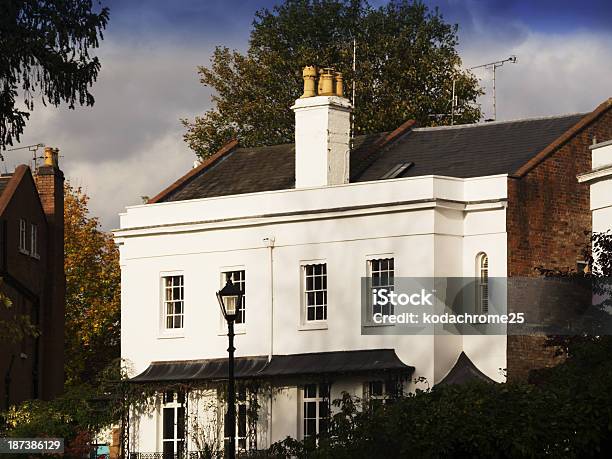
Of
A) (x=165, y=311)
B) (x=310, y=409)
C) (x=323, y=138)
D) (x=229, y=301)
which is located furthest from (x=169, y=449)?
(x=229, y=301)

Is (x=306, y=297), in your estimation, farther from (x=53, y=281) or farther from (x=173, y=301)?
(x=53, y=281)

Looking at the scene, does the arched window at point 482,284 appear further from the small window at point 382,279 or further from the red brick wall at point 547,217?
the small window at point 382,279

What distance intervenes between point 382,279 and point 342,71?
2187 centimetres

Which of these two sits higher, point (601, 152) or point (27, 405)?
point (601, 152)

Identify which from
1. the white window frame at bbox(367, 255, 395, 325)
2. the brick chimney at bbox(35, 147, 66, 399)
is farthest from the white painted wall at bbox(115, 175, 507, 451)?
the brick chimney at bbox(35, 147, 66, 399)

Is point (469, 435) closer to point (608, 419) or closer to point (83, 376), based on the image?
point (608, 419)

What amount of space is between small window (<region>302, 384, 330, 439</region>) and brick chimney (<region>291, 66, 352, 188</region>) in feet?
19.9

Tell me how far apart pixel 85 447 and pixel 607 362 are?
71.4 feet

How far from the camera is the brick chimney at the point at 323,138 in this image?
163 ft

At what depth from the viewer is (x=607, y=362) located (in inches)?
1097

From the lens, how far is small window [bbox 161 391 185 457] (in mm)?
49781

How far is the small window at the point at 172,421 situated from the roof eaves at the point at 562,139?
1207cm

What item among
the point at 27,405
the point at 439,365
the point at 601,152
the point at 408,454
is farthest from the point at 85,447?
the point at 408,454

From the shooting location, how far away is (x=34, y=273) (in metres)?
60.8
